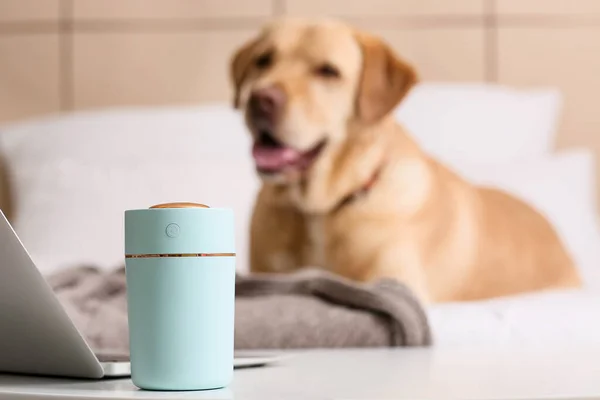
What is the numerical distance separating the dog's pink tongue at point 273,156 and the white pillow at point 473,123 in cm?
54

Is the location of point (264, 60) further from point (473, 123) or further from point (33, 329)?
point (33, 329)

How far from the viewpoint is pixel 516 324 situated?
3.34 feet

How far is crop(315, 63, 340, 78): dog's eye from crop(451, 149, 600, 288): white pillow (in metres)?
0.48

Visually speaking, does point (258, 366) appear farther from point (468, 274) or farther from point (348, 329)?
point (468, 274)

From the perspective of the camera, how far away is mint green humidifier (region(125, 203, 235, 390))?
1.59 ft

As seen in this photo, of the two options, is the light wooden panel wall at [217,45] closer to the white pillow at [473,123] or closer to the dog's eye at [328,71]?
the white pillow at [473,123]

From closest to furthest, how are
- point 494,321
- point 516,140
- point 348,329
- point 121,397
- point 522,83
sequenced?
point 121,397, point 348,329, point 494,321, point 516,140, point 522,83

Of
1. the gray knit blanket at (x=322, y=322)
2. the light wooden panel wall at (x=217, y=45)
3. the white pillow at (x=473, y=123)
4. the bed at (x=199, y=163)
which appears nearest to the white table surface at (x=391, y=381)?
the gray knit blanket at (x=322, y=322)

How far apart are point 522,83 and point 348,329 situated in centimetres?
155

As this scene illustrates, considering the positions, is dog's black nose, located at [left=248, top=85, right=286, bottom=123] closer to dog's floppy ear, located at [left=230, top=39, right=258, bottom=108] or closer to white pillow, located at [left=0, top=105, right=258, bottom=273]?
dog's floppy ear, located at [left=230, top=39, right=258, bottom=108]

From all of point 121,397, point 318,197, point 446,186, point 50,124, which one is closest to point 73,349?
point 121,397

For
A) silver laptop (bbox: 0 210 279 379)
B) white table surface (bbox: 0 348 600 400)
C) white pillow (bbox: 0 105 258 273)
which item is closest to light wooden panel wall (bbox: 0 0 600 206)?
white pillow (bbox: 0 105 258 273)

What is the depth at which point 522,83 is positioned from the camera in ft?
7.35

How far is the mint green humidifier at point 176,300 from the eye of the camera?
0.49m
